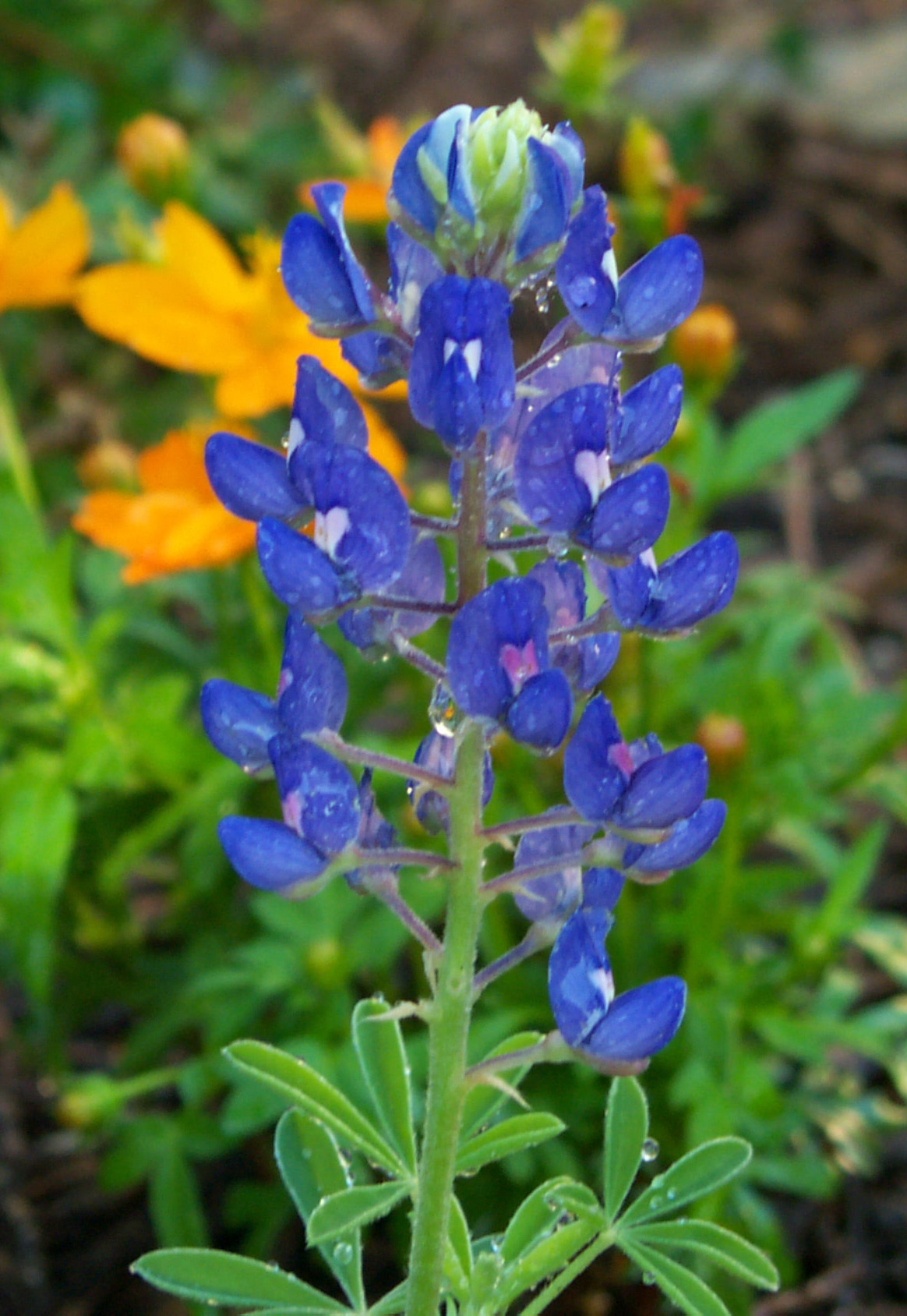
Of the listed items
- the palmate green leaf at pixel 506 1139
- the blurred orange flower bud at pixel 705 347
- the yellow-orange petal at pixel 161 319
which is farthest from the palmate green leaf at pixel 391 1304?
the blurred orange flower bud at pixel 705 347

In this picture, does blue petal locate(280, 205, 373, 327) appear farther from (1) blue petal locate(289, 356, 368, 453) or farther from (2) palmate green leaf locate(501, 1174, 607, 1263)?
(2) palmate green leaf locate(501, 1174, 607, 1263)

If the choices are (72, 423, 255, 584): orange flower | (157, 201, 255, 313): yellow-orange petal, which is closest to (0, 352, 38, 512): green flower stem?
(72, 423, 255, 584): orange flower

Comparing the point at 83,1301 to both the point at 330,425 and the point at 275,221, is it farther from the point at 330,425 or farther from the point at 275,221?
the point at 275,221

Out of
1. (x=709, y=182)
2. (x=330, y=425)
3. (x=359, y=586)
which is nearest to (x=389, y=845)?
(x=359, y=586)

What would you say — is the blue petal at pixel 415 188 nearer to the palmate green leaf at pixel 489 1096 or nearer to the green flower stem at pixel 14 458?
the palmate green leaf at pixel 489 1096

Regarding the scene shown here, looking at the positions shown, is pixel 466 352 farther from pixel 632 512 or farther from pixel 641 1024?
pixel 641 1024

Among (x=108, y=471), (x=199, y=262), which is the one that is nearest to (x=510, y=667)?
(x=199, y=262)
